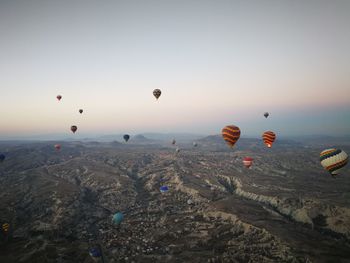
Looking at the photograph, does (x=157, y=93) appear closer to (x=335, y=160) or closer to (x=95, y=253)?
(x=95, y=253)

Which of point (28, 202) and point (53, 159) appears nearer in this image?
point (28, 202)

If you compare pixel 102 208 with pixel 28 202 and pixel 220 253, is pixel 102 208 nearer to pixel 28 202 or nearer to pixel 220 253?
pixel 28 202

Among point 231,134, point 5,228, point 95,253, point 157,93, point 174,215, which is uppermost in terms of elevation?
point 157,93

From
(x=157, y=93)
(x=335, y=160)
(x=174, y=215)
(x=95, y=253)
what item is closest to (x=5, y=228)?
(x=95, y=253)

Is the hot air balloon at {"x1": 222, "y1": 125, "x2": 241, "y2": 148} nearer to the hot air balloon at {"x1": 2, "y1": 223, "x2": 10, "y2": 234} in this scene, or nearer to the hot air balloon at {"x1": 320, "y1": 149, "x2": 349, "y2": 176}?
the hot air balloon at {"x1": 320, "y1": 149, "x2": 349, "y2": 176}

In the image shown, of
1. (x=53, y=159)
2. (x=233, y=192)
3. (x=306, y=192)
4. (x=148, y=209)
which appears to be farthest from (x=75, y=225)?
(x=53, y=159)

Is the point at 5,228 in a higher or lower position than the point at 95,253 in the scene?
higher

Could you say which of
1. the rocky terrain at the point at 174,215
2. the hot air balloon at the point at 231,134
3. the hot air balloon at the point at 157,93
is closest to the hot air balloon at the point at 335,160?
the rocky terrain at the point at 174,215

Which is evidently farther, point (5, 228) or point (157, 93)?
point (157, 93)

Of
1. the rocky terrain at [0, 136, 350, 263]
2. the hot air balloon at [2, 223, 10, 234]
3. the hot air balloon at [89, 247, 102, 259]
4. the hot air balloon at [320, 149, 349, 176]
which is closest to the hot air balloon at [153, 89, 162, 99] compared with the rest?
the rocky terrain at [0, 136, 350, 263]
